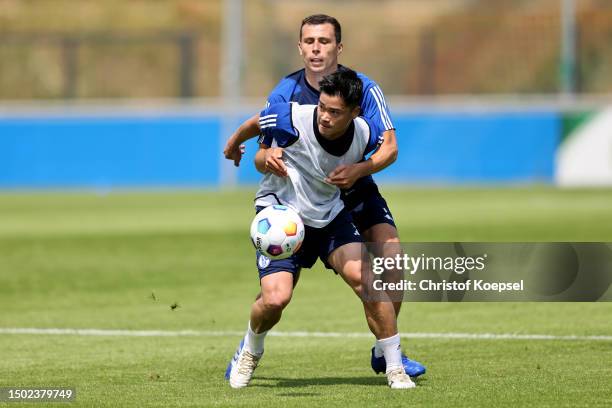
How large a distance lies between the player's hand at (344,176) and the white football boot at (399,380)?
122 centimetres

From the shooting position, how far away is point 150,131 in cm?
3731

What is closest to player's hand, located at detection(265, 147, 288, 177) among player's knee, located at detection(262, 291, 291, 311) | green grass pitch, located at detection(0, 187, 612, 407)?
player's knee, located at detection(262, 291, 291, 311)

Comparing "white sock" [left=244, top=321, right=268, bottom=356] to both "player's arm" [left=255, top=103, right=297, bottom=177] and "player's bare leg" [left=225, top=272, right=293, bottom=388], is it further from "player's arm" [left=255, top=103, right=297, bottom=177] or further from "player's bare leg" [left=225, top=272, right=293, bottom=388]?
"player's arm" [left=255, top=103, right=297, bottom=177]

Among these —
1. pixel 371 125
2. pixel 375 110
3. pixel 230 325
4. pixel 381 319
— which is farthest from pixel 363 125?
pixel 230 325

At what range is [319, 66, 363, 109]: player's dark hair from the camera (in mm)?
8188

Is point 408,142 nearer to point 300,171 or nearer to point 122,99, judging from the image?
point 122,99

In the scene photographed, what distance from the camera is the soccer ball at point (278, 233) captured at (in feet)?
27.3

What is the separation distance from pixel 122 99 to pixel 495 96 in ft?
47.3

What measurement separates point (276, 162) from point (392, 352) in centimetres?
142

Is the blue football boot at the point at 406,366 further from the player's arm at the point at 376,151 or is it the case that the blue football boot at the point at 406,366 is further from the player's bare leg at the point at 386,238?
the player's arm at the point at 376,151

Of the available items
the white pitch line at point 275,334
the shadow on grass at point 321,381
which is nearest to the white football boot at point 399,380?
the shadow on grass at point 321,381

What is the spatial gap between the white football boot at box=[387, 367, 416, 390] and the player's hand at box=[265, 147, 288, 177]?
1441 mm

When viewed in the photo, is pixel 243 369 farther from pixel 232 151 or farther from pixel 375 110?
pixel 375 110

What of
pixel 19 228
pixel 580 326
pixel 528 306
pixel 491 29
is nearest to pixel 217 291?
pixel 528 306
